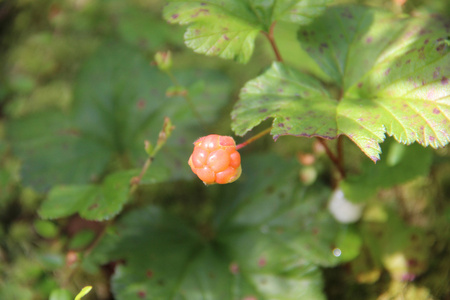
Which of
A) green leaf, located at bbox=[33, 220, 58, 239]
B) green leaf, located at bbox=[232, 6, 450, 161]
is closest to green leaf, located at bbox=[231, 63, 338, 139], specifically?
green leaf, located at bbox=[232, 6, 450, 161]

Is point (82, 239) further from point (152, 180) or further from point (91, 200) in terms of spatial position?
point (152, 180)

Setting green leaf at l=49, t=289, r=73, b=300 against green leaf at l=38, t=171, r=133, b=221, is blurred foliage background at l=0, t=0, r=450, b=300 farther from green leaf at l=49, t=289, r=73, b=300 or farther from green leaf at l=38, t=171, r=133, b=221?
green leaf at l=38, t=171, r=133, b=221

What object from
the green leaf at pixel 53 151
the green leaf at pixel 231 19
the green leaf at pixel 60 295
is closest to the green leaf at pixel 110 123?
the green leaf at pixel 53 151

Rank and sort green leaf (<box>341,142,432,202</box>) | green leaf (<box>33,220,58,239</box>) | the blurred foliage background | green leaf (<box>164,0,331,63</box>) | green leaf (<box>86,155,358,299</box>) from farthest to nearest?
green leaf (<box>33,220,58,239</box>), the blurred foliage background, green leaf (<box>86,155,358,299</box>), green leaf (<box>341,142,432,202</box>), green leaf (<box>164,0,331,63</box>)

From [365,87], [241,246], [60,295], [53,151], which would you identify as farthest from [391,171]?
[53,151]

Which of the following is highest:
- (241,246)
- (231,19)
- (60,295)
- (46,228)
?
(231,19)

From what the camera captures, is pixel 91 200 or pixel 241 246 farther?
pixel 241 246

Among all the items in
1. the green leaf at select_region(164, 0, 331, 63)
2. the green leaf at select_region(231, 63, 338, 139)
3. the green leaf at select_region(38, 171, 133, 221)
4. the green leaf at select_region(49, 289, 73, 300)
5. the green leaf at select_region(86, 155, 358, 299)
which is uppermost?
the green leaf at select_region(164, 0, 331, 63)
